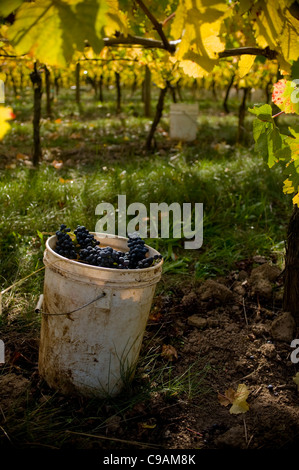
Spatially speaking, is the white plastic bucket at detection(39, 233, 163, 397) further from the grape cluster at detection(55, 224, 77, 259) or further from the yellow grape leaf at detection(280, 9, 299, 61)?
the yellow grape leaf at detection(280, 9, 299, 61)

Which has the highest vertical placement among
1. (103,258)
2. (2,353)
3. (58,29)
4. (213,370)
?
(58,29)

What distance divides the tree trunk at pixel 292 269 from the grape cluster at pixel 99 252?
774mm

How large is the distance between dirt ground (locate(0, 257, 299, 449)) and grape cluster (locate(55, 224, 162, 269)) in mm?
579

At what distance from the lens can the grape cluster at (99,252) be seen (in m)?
1.90

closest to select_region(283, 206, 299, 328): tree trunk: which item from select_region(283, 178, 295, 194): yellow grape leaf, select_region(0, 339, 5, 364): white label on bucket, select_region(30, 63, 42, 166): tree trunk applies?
select_region(283, 178, 295, 194): yellow grape leaf

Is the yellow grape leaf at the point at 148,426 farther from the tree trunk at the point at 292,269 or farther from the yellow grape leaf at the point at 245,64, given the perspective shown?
the yellow grape leaf at the point at 245,64

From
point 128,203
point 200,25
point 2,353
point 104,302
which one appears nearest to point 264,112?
point 200,25

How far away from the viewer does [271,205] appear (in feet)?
13.6

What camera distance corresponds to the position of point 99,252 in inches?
76.0

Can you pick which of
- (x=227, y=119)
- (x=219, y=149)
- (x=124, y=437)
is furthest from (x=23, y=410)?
(x=227, y=119)

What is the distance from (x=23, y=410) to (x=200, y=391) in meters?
0.79

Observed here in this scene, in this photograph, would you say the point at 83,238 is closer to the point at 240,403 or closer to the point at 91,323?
the point at 91,323

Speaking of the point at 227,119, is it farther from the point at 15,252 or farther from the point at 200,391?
the point at 200,391

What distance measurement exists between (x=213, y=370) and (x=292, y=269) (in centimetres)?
67
